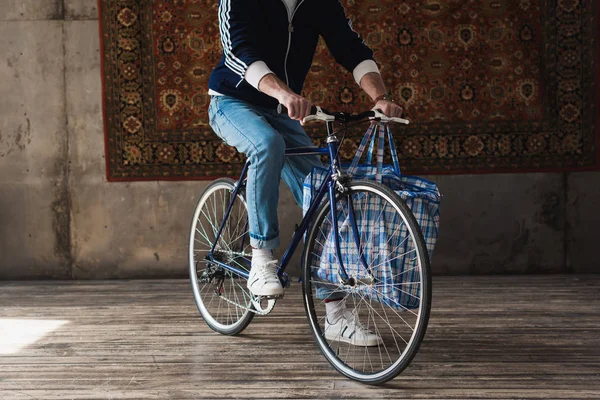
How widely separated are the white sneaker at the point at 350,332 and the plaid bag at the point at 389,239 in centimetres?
35

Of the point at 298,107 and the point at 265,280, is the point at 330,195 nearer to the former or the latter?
the point at 298,107

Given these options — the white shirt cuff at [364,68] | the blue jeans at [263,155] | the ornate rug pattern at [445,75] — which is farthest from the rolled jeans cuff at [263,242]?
the ornate rug pattern at [445,75]

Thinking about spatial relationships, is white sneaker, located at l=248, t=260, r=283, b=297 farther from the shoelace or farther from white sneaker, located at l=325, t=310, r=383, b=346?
white sneaker, located at l=325, t=310, r=383, b=346

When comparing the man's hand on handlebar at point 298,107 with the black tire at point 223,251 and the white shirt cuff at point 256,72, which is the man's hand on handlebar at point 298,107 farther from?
the black tire at point 223,251

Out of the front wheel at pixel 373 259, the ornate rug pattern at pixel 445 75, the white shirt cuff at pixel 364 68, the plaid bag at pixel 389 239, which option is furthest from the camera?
the ornate rug pattern at pixel 445 75

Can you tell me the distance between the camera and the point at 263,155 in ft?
8.47

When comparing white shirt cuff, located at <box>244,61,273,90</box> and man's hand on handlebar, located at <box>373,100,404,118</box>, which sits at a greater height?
white shirt cuff, located at <box>244,61,273,90</box>

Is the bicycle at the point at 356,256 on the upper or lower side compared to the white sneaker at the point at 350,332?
upper

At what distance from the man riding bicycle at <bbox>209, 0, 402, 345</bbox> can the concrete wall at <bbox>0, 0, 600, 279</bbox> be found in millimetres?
1846

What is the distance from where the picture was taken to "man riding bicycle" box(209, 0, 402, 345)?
8.51ft

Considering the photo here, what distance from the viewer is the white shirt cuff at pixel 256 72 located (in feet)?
8.21

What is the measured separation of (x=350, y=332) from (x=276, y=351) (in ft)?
1.00

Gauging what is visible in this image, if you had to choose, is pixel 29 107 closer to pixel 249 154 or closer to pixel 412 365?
pixel 249 154

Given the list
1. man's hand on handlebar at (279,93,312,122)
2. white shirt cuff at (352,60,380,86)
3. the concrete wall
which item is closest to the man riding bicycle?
white shirt cuff at (352,60,380,86)
